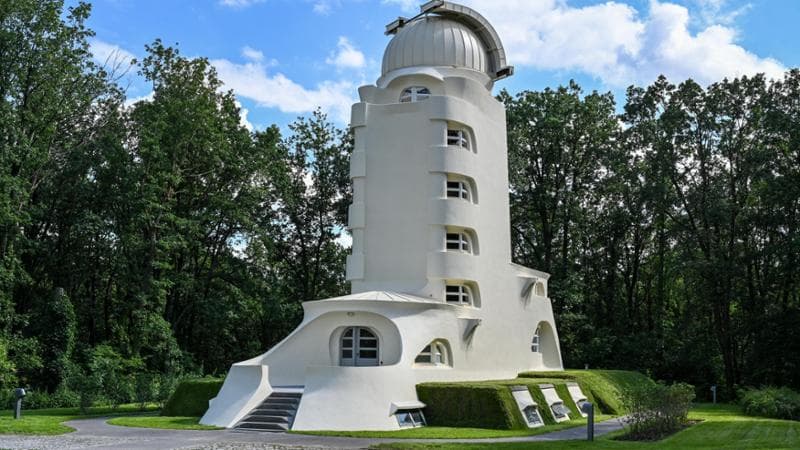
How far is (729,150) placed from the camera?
37.9 m

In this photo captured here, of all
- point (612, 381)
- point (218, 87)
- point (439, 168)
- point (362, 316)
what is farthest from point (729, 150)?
point (218, 87)

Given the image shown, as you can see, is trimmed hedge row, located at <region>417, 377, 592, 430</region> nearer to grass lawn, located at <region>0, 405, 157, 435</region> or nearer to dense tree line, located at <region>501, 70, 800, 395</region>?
grass lawn, located at <region>0, 405, 157, 435</region>

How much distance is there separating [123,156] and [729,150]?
3055 cm

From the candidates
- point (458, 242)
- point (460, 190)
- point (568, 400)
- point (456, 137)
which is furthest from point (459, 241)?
point (568, 400)

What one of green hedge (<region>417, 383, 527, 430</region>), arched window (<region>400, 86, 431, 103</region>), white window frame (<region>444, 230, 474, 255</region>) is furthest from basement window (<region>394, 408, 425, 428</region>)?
arched window (<region>400, 86, 431, 103</region>)

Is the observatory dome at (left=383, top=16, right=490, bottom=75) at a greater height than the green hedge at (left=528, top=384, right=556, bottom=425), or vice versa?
the observatory dome at (left=383, top=16, right=490, bottom=75)

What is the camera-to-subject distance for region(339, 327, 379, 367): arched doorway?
24.5 m

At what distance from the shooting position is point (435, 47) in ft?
100

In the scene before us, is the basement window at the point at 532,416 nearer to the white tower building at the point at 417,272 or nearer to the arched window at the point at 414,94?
the white tower building at the point at 417,272

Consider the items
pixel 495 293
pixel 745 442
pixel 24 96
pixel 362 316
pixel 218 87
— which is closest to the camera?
pixel 745 442

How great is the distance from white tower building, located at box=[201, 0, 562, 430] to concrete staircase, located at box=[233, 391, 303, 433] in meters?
0.04

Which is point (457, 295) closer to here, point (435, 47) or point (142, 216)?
point (435, 47)

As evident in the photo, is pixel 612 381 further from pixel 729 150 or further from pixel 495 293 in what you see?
pixel 729 150

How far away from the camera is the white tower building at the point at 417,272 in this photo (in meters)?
21.5
